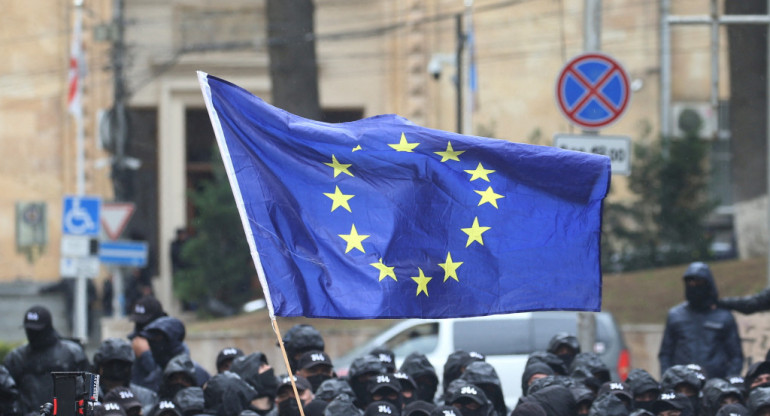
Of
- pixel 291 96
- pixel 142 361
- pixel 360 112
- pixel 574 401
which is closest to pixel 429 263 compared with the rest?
pixel 574 401

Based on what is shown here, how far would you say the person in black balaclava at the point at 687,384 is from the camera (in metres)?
8.86

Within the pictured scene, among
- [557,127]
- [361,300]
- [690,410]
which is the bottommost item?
[690,410]

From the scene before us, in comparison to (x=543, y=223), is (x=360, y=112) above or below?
above

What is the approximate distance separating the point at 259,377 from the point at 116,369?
93 centimetres

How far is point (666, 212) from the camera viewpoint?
22.0 m

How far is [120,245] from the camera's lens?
19953 millimetres

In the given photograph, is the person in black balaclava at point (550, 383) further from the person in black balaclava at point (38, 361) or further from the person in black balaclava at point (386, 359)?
the person in black balaclava at point (38, 361)

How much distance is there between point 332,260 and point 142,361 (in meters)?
3.82

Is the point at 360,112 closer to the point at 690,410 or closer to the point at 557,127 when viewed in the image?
the point at 557,127

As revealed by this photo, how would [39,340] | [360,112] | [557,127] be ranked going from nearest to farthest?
[39,340] → [557,127] → [360,112]

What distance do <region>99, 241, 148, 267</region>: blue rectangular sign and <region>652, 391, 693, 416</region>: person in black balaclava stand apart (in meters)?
12.7

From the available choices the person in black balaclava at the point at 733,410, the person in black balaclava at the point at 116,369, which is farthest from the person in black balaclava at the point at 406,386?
the person in black balaclava at the point at 733,410

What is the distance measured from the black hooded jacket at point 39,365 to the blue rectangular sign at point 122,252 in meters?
10.5

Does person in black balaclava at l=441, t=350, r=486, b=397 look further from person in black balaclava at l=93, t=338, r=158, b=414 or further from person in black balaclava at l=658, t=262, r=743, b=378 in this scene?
person in black balaclava at l=93, t=338, r=158, b=414
